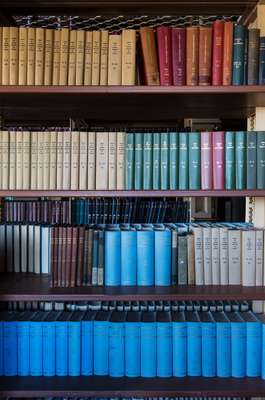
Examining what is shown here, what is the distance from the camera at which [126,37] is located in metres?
1.35

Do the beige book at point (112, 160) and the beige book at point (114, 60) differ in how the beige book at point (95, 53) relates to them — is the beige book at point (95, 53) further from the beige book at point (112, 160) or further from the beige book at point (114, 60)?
the beige book at point (112, 160)

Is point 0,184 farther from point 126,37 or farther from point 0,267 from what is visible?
point 126,37

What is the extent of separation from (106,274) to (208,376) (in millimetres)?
524

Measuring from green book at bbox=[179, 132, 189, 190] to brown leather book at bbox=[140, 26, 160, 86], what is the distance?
0.71 feet

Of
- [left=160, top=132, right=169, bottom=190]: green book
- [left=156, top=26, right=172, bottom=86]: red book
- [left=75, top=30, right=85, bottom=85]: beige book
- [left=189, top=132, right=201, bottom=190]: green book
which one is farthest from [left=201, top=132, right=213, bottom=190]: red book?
[left=75, top=30, right=85, bottom=85]: beige book

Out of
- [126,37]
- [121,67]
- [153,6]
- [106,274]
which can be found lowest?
[106,274]

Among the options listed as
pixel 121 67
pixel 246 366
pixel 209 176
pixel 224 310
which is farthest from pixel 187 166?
pixel 246 366

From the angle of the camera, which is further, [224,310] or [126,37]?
[224,310]

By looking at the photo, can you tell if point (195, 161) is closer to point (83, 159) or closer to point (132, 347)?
point (83, 159)

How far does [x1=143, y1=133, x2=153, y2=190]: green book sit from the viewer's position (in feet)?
4.56

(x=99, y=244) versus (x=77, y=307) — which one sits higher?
(x=99, y=244)

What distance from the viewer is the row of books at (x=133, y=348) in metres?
1.41

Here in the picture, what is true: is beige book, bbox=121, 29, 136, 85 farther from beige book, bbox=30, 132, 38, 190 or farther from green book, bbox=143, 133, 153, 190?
beige book, bbox=30, 132, 38, 190

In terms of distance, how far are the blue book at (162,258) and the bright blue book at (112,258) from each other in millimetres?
140
